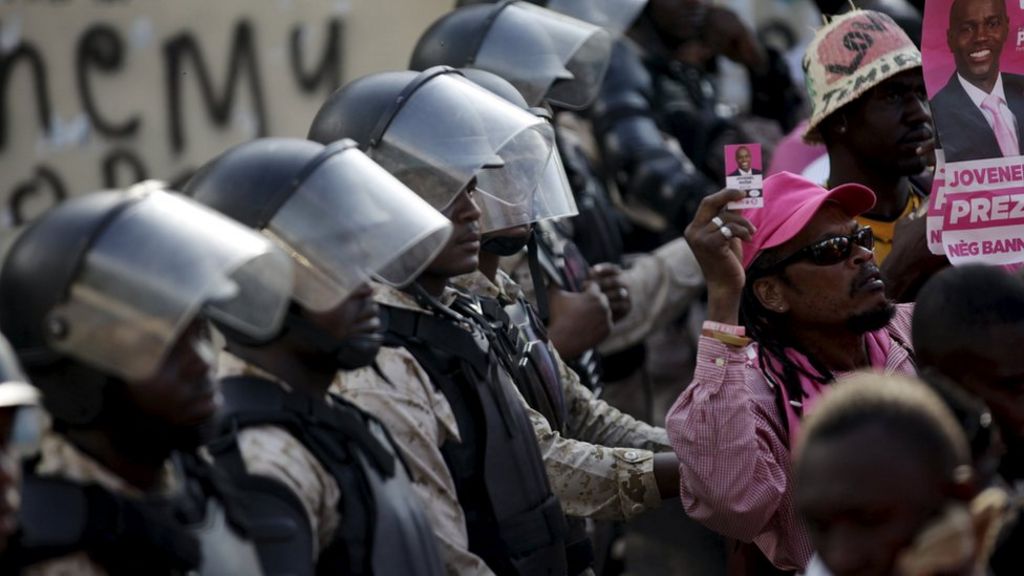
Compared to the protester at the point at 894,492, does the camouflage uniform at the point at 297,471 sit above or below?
below

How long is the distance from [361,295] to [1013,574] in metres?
1.32

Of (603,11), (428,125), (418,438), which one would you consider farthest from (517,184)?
(603,11)

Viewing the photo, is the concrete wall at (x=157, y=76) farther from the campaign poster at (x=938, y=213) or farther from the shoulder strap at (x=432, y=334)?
the campaign poster at (x=938, y=213)

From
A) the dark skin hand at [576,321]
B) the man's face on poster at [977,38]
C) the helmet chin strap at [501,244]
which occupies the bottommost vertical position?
the dark skin hand at [576,321]

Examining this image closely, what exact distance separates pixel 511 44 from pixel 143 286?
3266 millimetres

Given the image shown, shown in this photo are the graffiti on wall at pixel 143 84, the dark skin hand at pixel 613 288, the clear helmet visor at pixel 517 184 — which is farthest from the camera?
the graffiti on wall at pixel 143 84

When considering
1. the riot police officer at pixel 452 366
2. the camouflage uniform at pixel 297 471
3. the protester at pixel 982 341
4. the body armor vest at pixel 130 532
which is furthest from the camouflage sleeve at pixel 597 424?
the body armor vest at pixel 130 532

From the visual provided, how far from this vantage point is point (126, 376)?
10.5ft

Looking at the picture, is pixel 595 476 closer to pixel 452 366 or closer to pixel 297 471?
pixel 452 366

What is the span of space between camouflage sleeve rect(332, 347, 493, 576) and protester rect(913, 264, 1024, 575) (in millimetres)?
997

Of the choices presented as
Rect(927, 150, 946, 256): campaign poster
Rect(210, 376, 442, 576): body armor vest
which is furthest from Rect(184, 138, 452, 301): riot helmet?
Rect(927, 150, 946, 256): campaign poster

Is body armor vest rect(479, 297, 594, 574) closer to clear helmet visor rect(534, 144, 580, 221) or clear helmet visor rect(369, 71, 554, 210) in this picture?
clear helmet visor rect(534, 144, 580, 221)

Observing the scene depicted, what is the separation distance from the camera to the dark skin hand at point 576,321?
5941mm

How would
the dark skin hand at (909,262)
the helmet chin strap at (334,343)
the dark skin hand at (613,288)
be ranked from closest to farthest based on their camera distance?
the helmet chin strap at (334,343) → the dark skin hand at (909,262) → the dark skin hand at (613,288)
